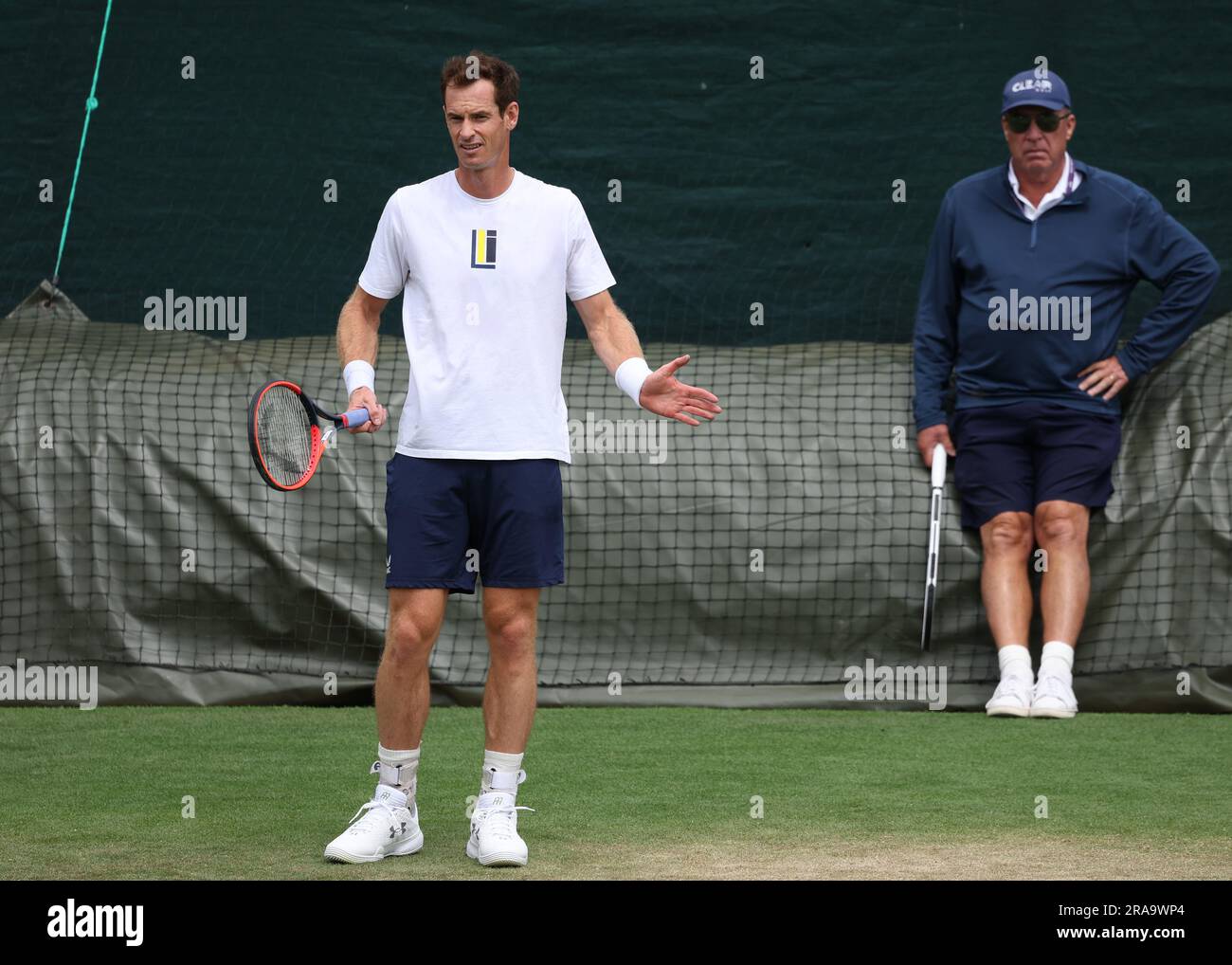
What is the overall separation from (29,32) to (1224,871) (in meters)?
6.03

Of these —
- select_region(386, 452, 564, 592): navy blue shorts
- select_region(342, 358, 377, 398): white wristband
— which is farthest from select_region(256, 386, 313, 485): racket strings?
select_region(386, 452, 564, 592): navy blue shorts

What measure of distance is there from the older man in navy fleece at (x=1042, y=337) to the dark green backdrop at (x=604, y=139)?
Answer: 55.6 inches

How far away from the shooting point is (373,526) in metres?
5.98

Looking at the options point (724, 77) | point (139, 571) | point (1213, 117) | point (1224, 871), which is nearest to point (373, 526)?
point (139, 571)

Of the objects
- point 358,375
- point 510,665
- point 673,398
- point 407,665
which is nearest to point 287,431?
point 358,375

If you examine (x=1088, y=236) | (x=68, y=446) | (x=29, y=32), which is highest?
(x=29, y=32)

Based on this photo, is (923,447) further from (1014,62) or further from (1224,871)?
(1224,871)

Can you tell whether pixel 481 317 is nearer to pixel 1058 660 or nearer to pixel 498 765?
pixel 498 765

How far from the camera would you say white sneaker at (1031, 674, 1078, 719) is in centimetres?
558

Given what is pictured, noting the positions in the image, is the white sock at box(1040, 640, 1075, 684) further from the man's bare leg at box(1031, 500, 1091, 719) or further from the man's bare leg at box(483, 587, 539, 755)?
the man's bare leg at box(483, 587, 539, 755)

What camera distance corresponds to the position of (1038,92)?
19.2 feet

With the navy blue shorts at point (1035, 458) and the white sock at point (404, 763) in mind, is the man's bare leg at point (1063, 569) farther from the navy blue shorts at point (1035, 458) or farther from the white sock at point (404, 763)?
the white sock at point (404, 763)

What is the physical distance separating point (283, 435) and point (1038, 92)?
10.4 feet

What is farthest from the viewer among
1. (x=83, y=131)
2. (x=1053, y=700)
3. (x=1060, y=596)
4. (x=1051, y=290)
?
(x=83, y=131)
